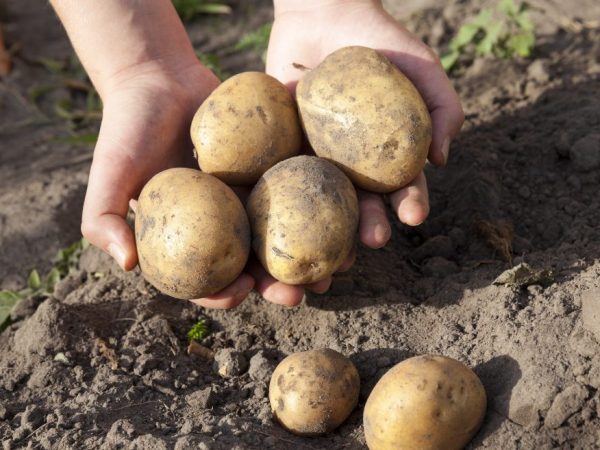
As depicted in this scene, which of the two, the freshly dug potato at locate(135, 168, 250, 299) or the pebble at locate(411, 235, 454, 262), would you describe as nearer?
the freshly dug potato at locate(135, 168, 250, 299)

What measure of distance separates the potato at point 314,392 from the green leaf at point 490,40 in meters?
2.60

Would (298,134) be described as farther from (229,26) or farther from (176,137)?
(229,26)

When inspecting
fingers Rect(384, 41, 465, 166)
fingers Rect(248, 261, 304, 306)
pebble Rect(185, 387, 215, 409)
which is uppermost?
fingers Rect(384, 41, 465, 166)

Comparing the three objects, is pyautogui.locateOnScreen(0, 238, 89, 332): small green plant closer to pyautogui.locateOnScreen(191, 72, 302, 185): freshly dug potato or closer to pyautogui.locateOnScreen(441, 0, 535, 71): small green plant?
pyautogui.locateOnScreen(191, 72, 302, 185): freshly dug potato

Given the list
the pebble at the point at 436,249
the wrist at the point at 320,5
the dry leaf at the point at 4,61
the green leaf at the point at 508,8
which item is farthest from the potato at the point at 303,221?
the dry leaf at the point at 4,61

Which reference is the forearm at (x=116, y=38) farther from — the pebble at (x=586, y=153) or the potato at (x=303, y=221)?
the pebble at (x=586, y=153)

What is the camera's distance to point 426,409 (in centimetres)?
233

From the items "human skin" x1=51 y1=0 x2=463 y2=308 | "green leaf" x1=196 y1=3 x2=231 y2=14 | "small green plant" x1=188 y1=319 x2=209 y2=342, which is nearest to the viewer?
"human skin" x1=51 y1=0 x2=463 y2=308

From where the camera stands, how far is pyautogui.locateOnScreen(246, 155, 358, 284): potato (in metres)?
2.76

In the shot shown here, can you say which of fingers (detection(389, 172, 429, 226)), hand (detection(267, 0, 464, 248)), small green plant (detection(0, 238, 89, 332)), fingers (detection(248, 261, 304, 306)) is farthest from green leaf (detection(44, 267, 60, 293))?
fingers (detection(389, 172, 429, 226))

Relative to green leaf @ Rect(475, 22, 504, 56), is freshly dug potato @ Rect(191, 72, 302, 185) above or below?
above

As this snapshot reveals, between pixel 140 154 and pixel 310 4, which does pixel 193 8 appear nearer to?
pixel 310 4

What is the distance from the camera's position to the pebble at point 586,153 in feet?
11.8

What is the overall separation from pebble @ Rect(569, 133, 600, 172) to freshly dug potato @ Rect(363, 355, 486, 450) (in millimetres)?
1612
